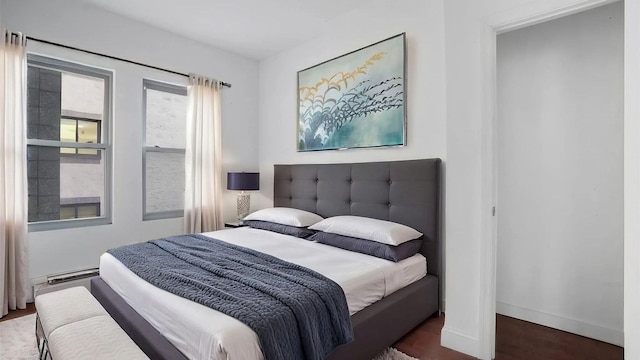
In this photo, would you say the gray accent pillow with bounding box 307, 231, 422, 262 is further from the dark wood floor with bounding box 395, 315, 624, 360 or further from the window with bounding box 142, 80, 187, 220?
the window with bounding box 142, 80, 187, 220

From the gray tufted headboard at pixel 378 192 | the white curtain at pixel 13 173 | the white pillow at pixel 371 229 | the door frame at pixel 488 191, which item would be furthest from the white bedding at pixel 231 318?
the white curtain at pixel 13 173

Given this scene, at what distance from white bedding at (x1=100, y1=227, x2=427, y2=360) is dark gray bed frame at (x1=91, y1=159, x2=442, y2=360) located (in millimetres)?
56

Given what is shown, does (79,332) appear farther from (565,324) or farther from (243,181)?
(565,324)

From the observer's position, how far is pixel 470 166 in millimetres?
1955

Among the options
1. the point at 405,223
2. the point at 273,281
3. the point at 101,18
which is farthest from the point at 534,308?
the point at 101,18

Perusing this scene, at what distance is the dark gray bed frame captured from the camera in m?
1.66

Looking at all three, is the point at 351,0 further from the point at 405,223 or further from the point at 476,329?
the point at 476,329

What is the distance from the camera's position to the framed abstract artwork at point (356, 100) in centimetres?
275

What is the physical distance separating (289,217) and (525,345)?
2.06 m

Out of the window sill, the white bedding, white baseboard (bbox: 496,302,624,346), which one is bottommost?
white baseboard (bbox: 496,302,624,346)

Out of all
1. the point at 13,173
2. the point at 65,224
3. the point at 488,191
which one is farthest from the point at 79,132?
the point at 488,191

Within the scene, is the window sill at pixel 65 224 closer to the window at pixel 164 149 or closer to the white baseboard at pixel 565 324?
the window at pixel 164 149

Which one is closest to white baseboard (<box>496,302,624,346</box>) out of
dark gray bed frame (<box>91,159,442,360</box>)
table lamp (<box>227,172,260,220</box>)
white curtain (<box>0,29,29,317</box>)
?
dark gray bed frame (<box>91,159,442,360</box>)

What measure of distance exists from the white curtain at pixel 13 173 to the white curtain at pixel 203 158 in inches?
53.5
